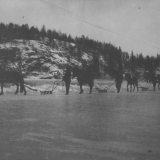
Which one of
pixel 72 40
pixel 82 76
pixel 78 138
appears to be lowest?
pixel 78 138

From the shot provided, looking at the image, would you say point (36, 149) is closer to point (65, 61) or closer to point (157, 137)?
point (157, 137)

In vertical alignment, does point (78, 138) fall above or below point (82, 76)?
below

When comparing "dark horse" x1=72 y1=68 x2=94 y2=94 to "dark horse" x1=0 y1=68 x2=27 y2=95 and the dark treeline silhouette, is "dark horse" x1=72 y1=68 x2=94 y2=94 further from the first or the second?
the dark treeline silhouette

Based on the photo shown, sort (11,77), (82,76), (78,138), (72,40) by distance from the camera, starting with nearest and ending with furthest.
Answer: (78,138) → (11,77) → (82,76) → (72,40)

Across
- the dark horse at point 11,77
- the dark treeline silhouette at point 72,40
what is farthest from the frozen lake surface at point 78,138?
the dark treeline silhouette at point 72,40

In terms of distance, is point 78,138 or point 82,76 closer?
point 78,138

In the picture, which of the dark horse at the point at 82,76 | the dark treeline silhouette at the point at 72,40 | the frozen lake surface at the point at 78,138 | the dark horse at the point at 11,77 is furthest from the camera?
the dark treeline silhouette at the point at 72,40

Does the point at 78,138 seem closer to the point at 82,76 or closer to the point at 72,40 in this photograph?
the point at 82,76

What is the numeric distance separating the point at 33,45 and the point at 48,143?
151402 mm

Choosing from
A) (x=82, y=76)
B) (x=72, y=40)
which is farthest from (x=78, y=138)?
(x=72, y=40)

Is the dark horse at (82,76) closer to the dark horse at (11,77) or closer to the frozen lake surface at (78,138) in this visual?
the dark horse at (11,77)

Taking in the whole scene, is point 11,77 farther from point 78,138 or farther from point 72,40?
point 72,40

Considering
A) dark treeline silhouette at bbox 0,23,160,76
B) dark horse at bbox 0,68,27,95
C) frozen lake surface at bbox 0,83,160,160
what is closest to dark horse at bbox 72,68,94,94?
dark horse at bbox 0,68,27,95

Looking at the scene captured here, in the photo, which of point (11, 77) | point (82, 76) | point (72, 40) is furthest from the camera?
point (72, 40)
